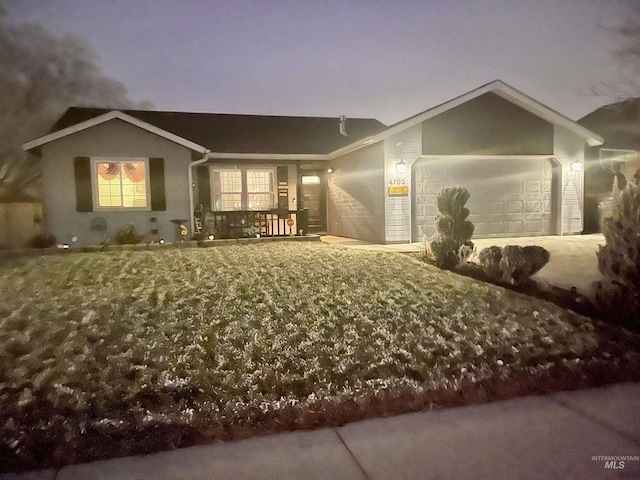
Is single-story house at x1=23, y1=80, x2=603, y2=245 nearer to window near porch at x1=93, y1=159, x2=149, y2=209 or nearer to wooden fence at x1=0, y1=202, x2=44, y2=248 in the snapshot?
window near porch at x1=93, y1=159, x2=149, y2=209

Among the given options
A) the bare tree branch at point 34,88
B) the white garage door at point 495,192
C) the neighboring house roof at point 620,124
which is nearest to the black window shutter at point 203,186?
the white garage door at point 495,192

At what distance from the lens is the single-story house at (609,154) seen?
1405 centimetres

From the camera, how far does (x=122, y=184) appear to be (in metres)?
12.1

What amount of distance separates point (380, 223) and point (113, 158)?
7.24 meters

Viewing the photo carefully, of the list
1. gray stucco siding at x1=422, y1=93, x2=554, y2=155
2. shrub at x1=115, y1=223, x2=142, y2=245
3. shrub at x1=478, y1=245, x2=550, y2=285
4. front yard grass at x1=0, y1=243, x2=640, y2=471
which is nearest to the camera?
front yard grass at x1=0, y1=243, x2=640, y2=471

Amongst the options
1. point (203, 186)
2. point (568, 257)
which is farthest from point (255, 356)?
point (203, 186)

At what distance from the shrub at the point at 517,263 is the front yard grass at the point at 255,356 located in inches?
13.1

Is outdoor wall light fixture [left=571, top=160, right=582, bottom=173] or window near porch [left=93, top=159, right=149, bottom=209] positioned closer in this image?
window near porch [left=93, top=159, right=149, bottom=209]

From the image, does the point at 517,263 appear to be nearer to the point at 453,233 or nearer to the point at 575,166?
the point at 453,233

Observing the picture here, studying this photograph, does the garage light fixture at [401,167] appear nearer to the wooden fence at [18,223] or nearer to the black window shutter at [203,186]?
the black window shutter at [203,186]

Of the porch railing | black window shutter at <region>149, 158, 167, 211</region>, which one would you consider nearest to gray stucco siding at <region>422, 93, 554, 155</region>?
the porch railing

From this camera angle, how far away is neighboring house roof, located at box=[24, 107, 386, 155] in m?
15.4

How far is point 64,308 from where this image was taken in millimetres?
5191

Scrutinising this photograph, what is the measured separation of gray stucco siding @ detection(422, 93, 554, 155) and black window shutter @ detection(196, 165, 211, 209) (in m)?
6.95
